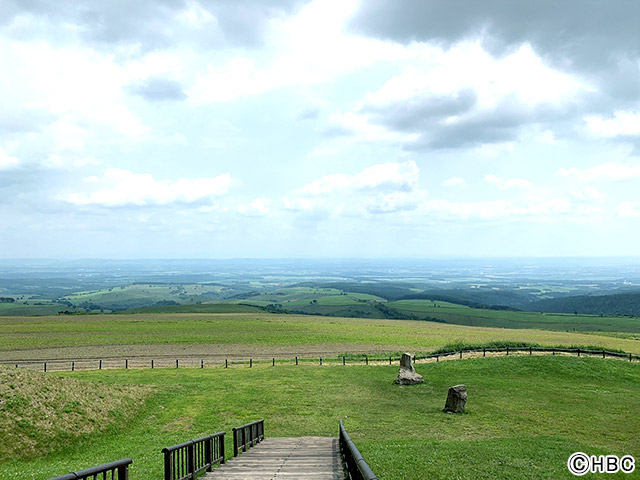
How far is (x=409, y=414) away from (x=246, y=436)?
440 inches

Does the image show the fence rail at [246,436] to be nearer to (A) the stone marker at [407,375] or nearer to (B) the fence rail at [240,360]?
(A) the stone marker at [407,375]

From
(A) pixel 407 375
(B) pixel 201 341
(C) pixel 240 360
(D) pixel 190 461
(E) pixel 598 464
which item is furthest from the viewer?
(B) pixel 201 341

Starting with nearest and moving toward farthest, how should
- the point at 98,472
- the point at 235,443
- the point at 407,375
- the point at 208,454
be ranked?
the point at 98,472, the point at 208,454, the point at 235,443, the point at 407,375

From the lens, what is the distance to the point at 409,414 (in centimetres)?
2283

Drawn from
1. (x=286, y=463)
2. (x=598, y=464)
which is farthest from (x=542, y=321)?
(x=286, y=463)

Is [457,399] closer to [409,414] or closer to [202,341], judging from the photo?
[409,414]

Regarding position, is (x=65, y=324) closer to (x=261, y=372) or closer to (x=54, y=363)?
(x=54, y=363)

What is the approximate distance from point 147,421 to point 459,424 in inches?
669

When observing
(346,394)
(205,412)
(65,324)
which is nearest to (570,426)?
(346,394)

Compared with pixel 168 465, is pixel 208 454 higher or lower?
lower

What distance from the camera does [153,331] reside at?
7612 centimetres

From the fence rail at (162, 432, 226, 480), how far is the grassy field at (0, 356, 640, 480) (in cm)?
257

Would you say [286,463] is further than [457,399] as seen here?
No

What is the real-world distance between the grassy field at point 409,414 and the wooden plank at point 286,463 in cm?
174
